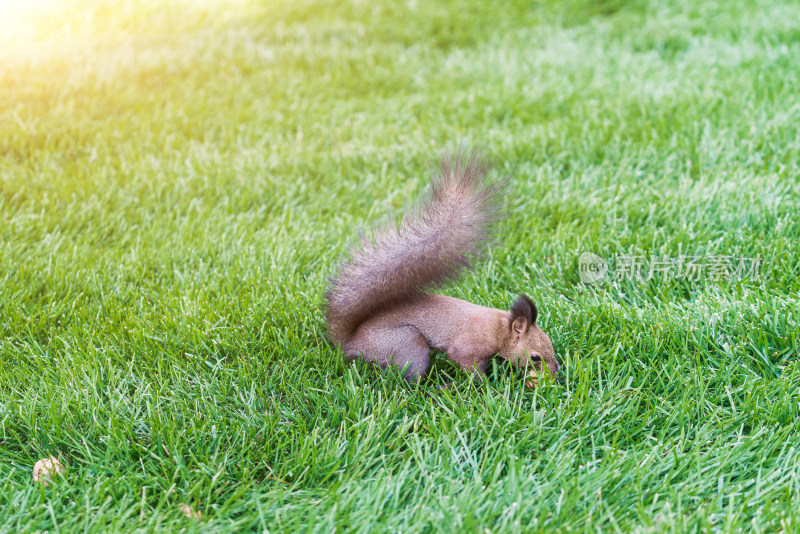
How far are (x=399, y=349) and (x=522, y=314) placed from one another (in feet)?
1.23

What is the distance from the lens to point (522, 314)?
6.80 ft

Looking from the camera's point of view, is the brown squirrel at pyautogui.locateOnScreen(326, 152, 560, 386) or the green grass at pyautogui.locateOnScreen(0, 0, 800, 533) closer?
the green grass at pyautogui.locateOnScreen(0, 0, 800, 533)

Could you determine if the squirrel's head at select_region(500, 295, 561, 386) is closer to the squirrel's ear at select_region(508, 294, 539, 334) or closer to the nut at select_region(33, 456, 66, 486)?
the squirrel's ear at select_region(508, 294, 539, 334)

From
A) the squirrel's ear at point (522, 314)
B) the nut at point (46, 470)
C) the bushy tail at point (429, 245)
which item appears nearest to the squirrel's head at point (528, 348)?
the squirrel's ear at point (522, 314)

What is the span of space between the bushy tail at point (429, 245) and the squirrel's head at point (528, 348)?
0.79 ft

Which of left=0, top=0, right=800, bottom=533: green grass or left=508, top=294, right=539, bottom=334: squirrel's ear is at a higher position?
left=508, top=294, right=539, bottom=334: squirrel's ear

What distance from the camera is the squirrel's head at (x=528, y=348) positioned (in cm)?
211

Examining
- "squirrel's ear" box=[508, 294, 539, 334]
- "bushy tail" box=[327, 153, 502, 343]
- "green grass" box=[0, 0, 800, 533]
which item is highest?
"bushy tail" box=[327, 153, 502, 343]

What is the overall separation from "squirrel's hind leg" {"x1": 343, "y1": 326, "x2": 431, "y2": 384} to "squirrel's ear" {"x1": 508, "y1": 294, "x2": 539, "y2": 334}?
10.6 inches

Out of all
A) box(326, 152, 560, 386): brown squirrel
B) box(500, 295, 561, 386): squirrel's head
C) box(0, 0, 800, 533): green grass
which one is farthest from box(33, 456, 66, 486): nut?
box(500, 295, 561, 386): squirrel's head

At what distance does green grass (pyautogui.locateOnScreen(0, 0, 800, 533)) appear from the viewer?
1776mm

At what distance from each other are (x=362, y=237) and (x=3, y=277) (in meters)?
1.52

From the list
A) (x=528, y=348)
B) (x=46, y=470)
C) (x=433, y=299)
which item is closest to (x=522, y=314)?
(x=528, y=348)

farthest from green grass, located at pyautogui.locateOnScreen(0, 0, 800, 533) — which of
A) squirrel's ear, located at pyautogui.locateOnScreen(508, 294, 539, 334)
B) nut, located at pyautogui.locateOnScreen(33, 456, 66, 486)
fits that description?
squirrel's ear, located at pyautogui.locateOnScreen(508, 294, 539, 334)
